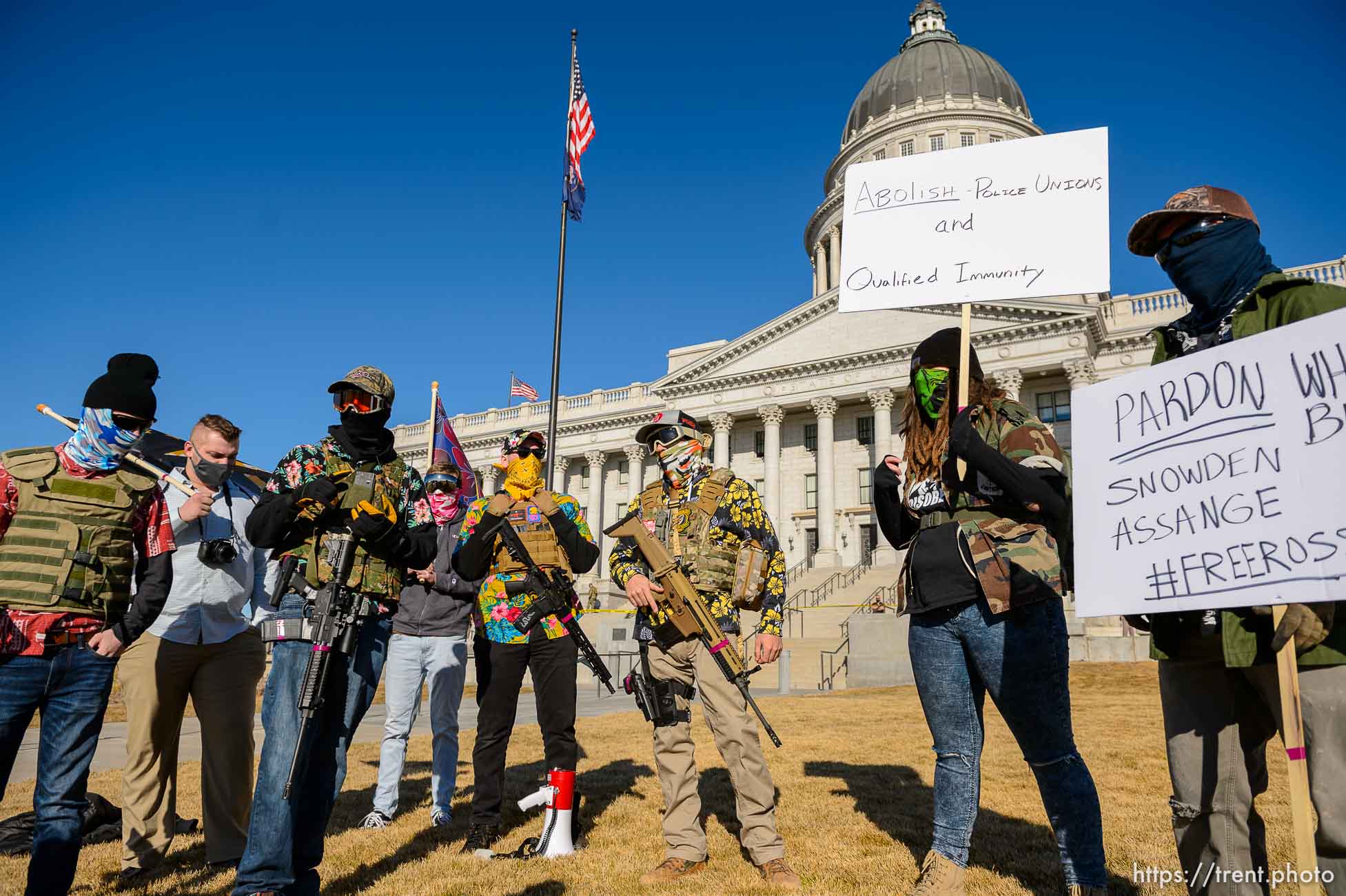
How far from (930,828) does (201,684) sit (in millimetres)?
5043

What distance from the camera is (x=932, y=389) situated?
151 inches

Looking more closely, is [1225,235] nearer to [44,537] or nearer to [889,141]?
[44,537]

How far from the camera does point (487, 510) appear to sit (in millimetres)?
5289

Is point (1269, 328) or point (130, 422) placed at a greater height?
point (1269, 328)

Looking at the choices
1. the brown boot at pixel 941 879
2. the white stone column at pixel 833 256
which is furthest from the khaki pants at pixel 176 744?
the white stone column at pixel 833 256

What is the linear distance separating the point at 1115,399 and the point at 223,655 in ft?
17.5

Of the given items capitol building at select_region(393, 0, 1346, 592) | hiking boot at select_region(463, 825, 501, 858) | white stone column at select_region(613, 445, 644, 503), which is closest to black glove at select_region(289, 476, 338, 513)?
hiking boot at select_region(463, 825, 501, 858)

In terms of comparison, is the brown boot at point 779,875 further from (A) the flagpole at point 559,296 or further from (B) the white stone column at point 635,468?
(B) the white stone column at point 635,468

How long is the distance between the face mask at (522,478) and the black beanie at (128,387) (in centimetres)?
208

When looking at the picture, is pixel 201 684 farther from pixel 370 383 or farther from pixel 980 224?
pixel 980 224

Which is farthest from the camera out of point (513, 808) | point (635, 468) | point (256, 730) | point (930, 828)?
point (635, 468)

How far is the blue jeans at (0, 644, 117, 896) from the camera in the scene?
10.9 ft

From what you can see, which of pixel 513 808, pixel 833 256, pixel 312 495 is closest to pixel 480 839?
pixel 513 808

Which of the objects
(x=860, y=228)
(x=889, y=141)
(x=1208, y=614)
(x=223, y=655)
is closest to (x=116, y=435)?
(x=223, y=655)
